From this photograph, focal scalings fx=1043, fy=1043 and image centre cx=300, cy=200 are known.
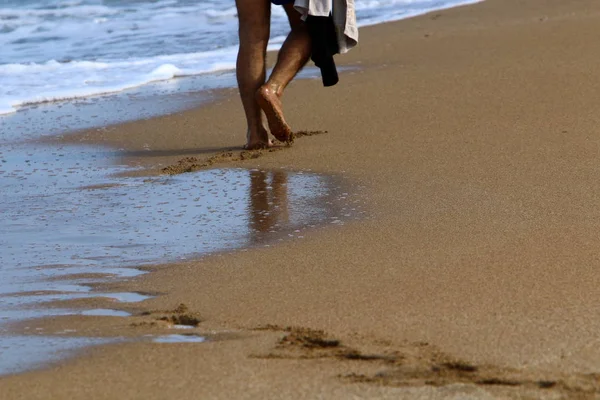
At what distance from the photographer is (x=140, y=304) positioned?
8.61ft

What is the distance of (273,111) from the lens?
4480 millimetres

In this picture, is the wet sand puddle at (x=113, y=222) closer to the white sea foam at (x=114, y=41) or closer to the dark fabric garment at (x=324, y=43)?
the dark fabric garment at (x=324, y=43)

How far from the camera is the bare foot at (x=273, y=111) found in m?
4.46

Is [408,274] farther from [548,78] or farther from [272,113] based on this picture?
[548,78]

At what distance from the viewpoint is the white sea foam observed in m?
7.21

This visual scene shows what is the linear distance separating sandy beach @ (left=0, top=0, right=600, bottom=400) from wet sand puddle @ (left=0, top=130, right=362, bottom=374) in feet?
0.28

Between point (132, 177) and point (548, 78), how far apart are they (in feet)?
7.79

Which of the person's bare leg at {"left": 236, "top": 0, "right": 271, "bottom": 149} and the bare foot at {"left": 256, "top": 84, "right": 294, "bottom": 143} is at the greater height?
the person's bare leg at {"left": 236, "top": 0, "right": 271, "bottom": 149}

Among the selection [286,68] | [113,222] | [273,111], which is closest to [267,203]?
[113,222]

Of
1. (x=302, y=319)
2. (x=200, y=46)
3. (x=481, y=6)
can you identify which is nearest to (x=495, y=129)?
(x=302, y=319)

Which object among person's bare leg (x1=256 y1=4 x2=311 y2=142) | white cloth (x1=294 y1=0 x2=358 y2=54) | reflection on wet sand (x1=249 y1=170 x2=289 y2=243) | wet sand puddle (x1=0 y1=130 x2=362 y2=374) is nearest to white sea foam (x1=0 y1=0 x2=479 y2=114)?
person's bare leg (x1=256 y1=4 x2=311 y2=142)

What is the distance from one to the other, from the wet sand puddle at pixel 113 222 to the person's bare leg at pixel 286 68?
389 millimetres

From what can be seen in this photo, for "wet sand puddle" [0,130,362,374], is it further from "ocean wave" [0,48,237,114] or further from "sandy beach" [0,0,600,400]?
"ocean wave" [0,48,237,114]

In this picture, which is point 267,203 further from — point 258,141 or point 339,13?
point 339,13
